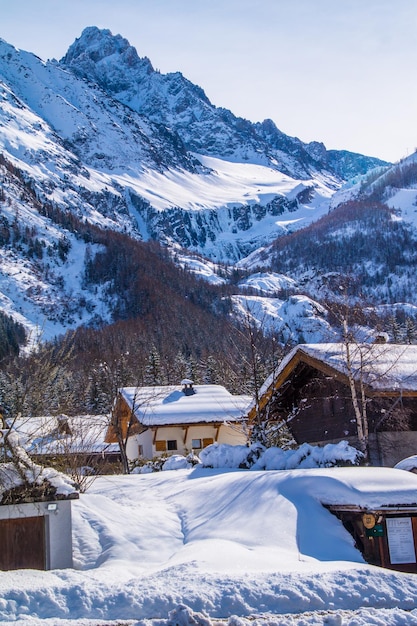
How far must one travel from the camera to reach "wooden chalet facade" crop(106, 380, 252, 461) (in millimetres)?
36438

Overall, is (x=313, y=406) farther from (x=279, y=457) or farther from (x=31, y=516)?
(x=31, y=516)

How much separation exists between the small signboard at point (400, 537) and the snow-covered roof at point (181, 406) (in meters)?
20.8

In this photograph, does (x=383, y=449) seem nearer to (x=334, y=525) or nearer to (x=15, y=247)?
(x=334, y=525)

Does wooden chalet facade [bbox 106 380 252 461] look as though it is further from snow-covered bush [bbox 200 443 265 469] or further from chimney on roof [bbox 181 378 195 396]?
snow-covered bush [bbox 200 443 265 469]

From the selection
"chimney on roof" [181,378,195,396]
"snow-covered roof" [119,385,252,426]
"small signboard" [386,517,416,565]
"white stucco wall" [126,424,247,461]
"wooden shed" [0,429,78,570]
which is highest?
"chimney on roof" [181,378,195,396]

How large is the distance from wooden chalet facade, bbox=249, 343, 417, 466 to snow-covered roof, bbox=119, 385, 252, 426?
1002 centimetres

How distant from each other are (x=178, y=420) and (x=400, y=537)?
75.3 feet

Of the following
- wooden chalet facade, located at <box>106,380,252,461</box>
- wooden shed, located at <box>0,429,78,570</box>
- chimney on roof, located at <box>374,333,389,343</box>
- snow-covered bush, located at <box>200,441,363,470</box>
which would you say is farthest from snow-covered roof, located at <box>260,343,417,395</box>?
wooden chalet facade, located at <box>106,380,252,461</box>

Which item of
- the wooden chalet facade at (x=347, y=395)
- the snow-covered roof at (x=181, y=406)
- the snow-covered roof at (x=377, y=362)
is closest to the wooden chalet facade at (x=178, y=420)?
the snow-covered roof at (x=181, y=406)

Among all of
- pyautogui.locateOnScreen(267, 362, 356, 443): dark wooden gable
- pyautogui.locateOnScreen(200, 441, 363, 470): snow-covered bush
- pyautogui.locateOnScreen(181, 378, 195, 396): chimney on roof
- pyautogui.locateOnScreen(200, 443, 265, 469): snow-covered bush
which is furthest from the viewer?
pyautogui.locateOnScreen(181, 378, 195, 396): chimney on roof

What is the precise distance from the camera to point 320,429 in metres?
23.9

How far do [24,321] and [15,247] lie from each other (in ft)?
112

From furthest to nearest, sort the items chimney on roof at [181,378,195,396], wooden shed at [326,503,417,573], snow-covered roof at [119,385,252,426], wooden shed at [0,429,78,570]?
1. chimney on roof at [181,378,195,396]
2. snow-covered roof at [119,385,252,426]
3. wooden shed at [326,503,417,573]
4. wooden shed at [0,429,78,570]

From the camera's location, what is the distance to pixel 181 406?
1496 inches
